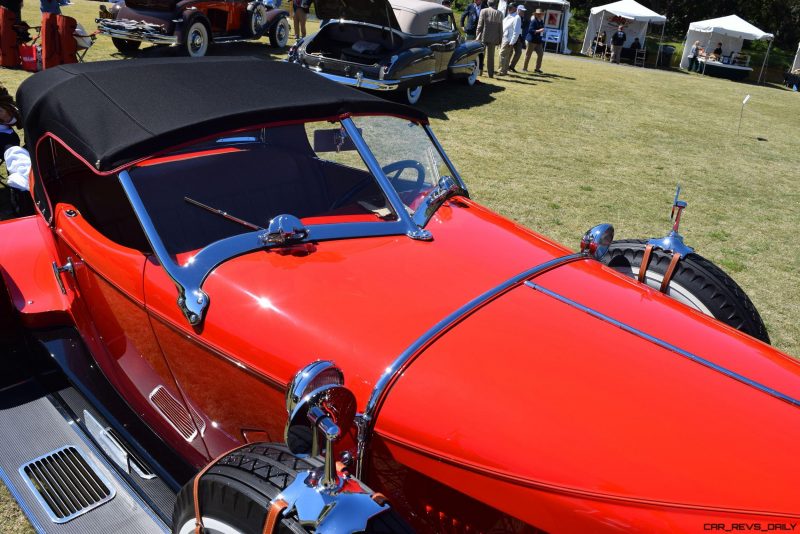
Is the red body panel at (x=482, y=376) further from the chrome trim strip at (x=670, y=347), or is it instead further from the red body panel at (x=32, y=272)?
the red body panel at (x=32, y=272)

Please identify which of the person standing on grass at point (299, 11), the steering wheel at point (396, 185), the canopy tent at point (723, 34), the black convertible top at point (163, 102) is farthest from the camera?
the canopy tent at point (723, 34)

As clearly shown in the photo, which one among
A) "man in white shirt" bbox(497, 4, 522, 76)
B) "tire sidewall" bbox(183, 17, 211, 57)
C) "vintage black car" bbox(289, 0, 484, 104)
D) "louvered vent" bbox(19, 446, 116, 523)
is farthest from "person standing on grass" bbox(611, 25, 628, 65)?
"louvered vent" bbox(19, 446, 116, 523)

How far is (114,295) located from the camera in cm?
258

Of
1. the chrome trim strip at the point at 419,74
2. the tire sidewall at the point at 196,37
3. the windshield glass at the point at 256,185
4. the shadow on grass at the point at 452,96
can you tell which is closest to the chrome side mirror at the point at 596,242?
the windshield glass at the point at 256,185

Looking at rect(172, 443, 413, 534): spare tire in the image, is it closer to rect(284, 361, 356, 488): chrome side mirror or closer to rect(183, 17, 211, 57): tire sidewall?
rect(284, 361, 356, 488): chrome side mirror

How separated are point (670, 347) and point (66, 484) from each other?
2.45 meters

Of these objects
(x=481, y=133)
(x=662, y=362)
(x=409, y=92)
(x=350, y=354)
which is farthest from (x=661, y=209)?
(x=350, y=354)

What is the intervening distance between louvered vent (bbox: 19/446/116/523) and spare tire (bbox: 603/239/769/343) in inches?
107

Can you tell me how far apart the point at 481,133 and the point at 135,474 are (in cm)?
804

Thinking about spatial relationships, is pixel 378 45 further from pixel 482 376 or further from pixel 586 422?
pixel 586 422

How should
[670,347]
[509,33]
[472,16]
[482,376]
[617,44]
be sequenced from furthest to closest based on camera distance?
[617,44]
[472,16]
[509,33]
[670,347]
[482,376]

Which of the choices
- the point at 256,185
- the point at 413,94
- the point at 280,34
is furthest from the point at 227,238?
the point at 280,34

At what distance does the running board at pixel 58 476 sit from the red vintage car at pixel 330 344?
1cm

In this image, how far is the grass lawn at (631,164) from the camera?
20.5 feet
